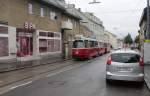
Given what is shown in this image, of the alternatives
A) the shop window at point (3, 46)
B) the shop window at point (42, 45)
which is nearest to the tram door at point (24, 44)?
the shop window at point (42, 45)

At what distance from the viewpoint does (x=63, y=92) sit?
10.5 m

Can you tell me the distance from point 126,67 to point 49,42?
81.6ft

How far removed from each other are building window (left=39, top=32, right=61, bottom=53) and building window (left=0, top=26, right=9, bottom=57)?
8.24m

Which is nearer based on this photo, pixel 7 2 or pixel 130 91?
pixel 130 91

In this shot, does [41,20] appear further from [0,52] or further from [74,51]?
[0,52]

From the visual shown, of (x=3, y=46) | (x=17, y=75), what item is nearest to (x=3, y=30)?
(x=3, y=46)

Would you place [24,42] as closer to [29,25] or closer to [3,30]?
[29,25]

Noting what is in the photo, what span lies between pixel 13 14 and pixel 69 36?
19729mm

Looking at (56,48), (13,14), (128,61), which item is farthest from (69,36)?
(128,61)

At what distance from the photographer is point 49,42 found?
119 ft

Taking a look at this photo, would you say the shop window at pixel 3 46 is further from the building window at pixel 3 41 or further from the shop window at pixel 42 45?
the shop window at pixel 42 45

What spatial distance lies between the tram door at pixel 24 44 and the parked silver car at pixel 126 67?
675 inches

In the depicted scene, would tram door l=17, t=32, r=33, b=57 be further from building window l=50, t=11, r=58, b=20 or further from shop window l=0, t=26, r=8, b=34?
building window l=50, t=11, r=58, b=20

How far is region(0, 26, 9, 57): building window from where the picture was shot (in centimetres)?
2417
